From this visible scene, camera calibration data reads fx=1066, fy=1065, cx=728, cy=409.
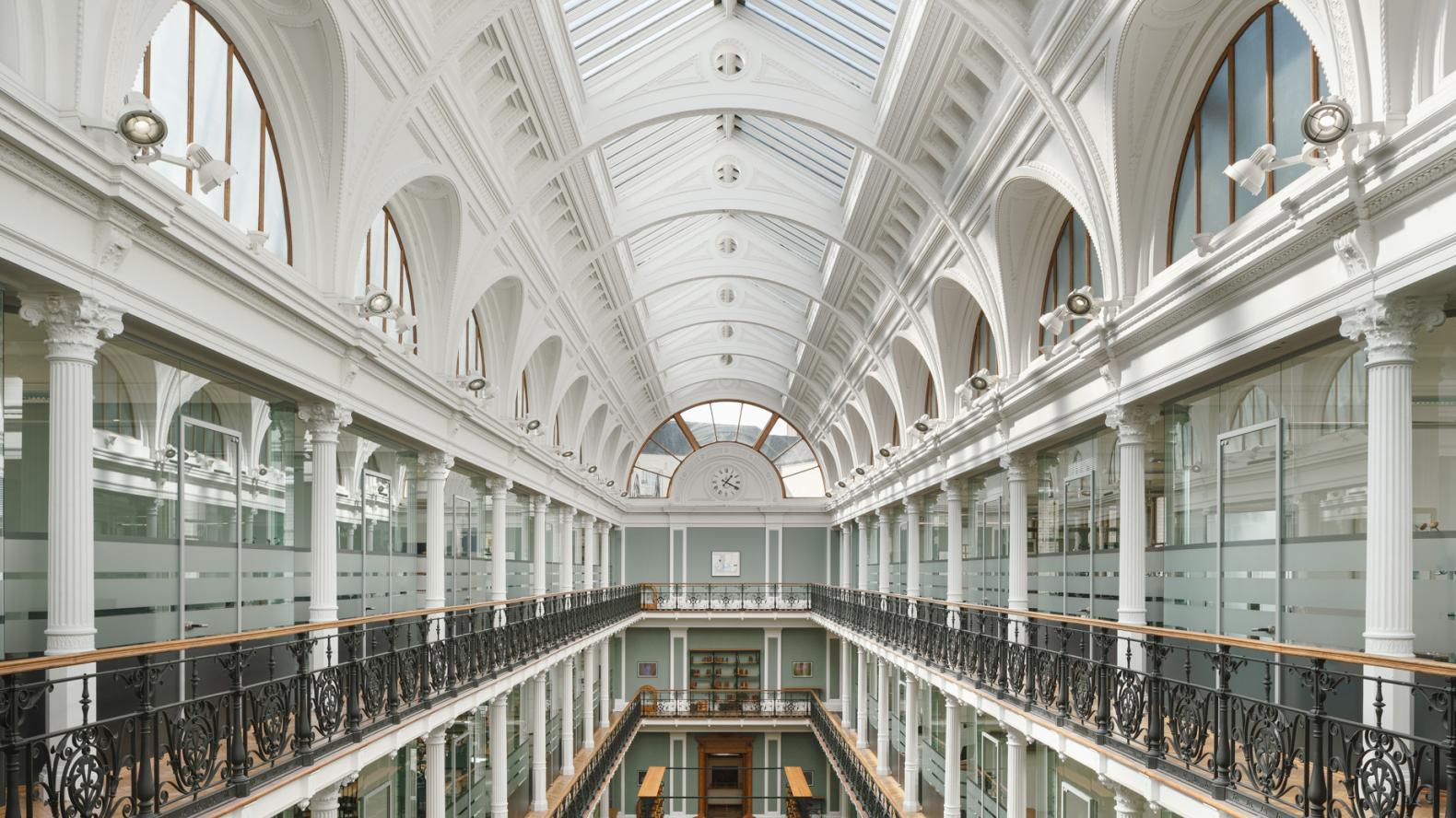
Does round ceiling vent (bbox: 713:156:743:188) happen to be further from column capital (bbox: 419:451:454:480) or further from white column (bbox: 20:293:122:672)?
white column (bbox: 20:293:122:672)

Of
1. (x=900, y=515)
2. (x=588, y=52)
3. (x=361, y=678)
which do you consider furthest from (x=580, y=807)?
(x=588, y=52)

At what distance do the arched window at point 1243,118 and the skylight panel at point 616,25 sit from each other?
7058mm

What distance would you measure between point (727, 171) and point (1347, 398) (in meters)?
12.4

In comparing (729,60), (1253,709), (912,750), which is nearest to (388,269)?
(729,60)

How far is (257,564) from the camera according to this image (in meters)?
9.79

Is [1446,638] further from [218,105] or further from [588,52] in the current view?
[588,52]

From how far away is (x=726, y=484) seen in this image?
38719 mm

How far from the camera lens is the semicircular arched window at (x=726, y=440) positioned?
127ft

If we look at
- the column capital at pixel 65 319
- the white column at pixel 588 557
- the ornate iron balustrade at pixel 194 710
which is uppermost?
the column capital at pixel 65 319

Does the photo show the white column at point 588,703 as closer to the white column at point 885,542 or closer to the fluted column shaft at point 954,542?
the white column at point 885,542

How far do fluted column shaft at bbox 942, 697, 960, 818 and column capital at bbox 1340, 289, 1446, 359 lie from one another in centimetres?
1096

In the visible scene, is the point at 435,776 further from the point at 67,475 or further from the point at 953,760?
the point at 67,475

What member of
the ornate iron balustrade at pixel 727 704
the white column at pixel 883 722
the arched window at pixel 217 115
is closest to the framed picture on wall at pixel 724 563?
the ornate iron balustrade at pixel 727 704

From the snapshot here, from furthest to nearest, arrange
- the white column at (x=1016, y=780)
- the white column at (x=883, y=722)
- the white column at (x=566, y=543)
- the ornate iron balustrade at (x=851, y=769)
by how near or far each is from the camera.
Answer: the white column at (x=566, y=543)
the white column at (x=883, y=722)
the ornate iron balustrade at (x=851, y=769)
the white column at (x=1016, y=780)
